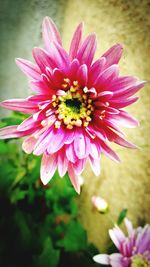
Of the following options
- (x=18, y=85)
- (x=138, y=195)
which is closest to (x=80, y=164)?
(x=138, y=195)

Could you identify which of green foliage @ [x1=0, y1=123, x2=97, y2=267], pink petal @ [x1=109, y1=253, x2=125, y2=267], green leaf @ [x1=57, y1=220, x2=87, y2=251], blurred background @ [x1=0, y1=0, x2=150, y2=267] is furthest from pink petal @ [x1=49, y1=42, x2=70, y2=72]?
green leaf @ [x1=57, y1=220, x2=87, y2=251]

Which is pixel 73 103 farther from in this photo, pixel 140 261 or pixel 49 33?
pixel 140 261

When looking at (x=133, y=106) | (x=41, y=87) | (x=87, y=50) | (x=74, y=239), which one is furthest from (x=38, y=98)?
(x=74, y=239)

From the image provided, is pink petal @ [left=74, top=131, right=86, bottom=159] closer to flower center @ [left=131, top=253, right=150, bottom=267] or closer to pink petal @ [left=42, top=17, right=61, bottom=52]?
pink petal @ [left=42, top=17, right=61, bottom=52]

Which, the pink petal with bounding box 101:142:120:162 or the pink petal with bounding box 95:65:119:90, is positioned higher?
the pink petal with bounding box 95:65:119:90

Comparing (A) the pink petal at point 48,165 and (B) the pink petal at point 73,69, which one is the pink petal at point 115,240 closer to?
(A) the pink petal at point 48,165
